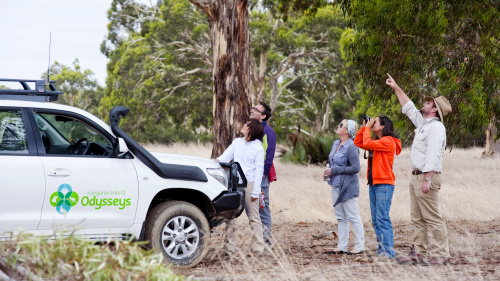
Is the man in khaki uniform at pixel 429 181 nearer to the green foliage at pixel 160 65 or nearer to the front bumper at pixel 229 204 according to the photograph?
the front bumper at pixel 229 204

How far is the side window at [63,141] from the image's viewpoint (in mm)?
6883

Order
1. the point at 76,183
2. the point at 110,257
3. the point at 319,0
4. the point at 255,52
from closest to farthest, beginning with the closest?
the point at 110,257 → the point at 76,183 → the point at 319,0 → the point at 255,52

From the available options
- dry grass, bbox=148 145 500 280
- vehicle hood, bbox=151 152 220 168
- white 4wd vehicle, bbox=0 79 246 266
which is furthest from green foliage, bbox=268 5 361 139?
white 4wd vehicle, bbox=0 79 246 266

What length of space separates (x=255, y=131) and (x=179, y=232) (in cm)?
160

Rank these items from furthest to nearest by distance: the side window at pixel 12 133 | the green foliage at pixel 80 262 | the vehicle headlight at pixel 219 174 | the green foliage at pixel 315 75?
the green foliage at pixel 315 75
the vehicle headlight at pixel 219 174
the side window at pixel 12 133
the green foliage at pixel 80 262

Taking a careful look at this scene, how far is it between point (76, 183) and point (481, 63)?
6.62 m

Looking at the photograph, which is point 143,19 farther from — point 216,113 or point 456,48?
point 456,48

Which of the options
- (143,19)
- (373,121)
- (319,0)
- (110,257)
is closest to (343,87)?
(143,19)

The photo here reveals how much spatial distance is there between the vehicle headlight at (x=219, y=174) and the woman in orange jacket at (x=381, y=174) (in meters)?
1.74

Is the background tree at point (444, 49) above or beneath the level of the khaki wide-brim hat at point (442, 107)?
above

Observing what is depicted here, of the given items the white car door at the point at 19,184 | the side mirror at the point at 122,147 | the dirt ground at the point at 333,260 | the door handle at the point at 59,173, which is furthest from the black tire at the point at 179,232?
the white car door at the point at 19,184

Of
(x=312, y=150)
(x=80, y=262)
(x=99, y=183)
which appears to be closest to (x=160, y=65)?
(x=312, y=150)

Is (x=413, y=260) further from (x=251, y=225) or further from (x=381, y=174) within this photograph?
(x=251, y=225)

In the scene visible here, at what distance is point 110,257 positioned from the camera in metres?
3.51
